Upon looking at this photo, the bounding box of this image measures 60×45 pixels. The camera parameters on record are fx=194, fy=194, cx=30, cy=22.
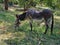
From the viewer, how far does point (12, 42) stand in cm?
809

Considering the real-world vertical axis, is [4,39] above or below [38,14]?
below

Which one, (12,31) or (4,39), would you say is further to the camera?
(12,31)

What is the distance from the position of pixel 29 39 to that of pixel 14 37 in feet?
2.36

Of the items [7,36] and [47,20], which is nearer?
[7,36]

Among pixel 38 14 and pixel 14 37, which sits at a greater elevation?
pixel 38 14

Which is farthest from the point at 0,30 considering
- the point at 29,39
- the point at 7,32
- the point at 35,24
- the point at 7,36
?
the point at 35,24

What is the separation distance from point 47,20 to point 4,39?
285 cm

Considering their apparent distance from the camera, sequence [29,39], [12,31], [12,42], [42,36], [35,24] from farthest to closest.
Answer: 1. [35,24]
2. [12,31]
3. [42,36]
4. [29,39]
5. [12,42]

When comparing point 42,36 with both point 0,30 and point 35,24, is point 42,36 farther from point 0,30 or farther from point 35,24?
point 35,24

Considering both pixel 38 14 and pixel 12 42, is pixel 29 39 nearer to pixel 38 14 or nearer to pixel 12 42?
pixel 12 42

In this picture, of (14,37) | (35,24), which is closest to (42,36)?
(14,37)

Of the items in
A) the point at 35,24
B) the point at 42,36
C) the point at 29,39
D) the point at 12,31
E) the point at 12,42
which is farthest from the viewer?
the point at 35,24

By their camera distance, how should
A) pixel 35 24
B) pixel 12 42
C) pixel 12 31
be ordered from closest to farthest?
pixel 12 42
pixel 12 31
pixel 35 24

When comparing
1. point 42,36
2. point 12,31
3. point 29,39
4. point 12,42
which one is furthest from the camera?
point 12,31
